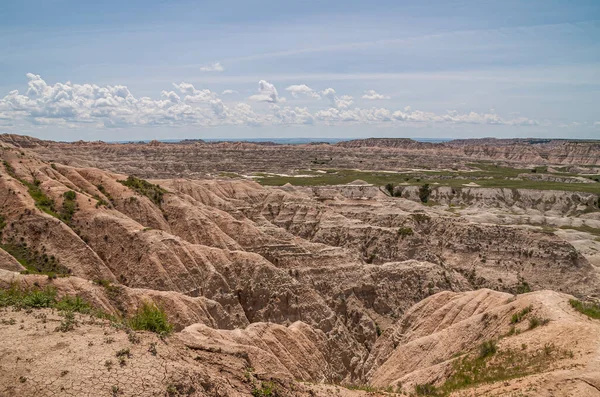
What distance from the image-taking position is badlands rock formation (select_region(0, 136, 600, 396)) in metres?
15.3

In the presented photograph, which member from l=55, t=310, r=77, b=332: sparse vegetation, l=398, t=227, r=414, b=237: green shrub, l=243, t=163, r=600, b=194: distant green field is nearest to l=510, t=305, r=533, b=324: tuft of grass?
l=55, t=310, r=77, b=332: sparse vegetation

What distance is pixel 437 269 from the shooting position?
4691 cm

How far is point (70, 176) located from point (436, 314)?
127 ft

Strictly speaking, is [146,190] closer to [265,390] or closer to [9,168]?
[9,168]

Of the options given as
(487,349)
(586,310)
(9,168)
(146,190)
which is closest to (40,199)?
(9,168)

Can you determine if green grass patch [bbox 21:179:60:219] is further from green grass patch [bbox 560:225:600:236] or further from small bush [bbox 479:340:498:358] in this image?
green grass patch [bbox 560:225:600:236]

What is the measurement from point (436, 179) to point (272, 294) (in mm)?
126418

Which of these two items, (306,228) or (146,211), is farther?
(306,228)

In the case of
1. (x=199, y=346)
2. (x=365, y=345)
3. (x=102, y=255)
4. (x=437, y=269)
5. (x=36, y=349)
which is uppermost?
(x=36, y=349)

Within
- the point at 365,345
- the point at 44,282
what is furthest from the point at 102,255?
the point at 365,345

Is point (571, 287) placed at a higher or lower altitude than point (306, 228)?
lower

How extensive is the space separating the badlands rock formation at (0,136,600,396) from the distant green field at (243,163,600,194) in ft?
199

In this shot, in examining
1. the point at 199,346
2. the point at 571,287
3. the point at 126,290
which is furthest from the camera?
the point at 571,287

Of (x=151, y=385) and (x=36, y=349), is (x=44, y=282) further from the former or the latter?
(x=151, y=385)
